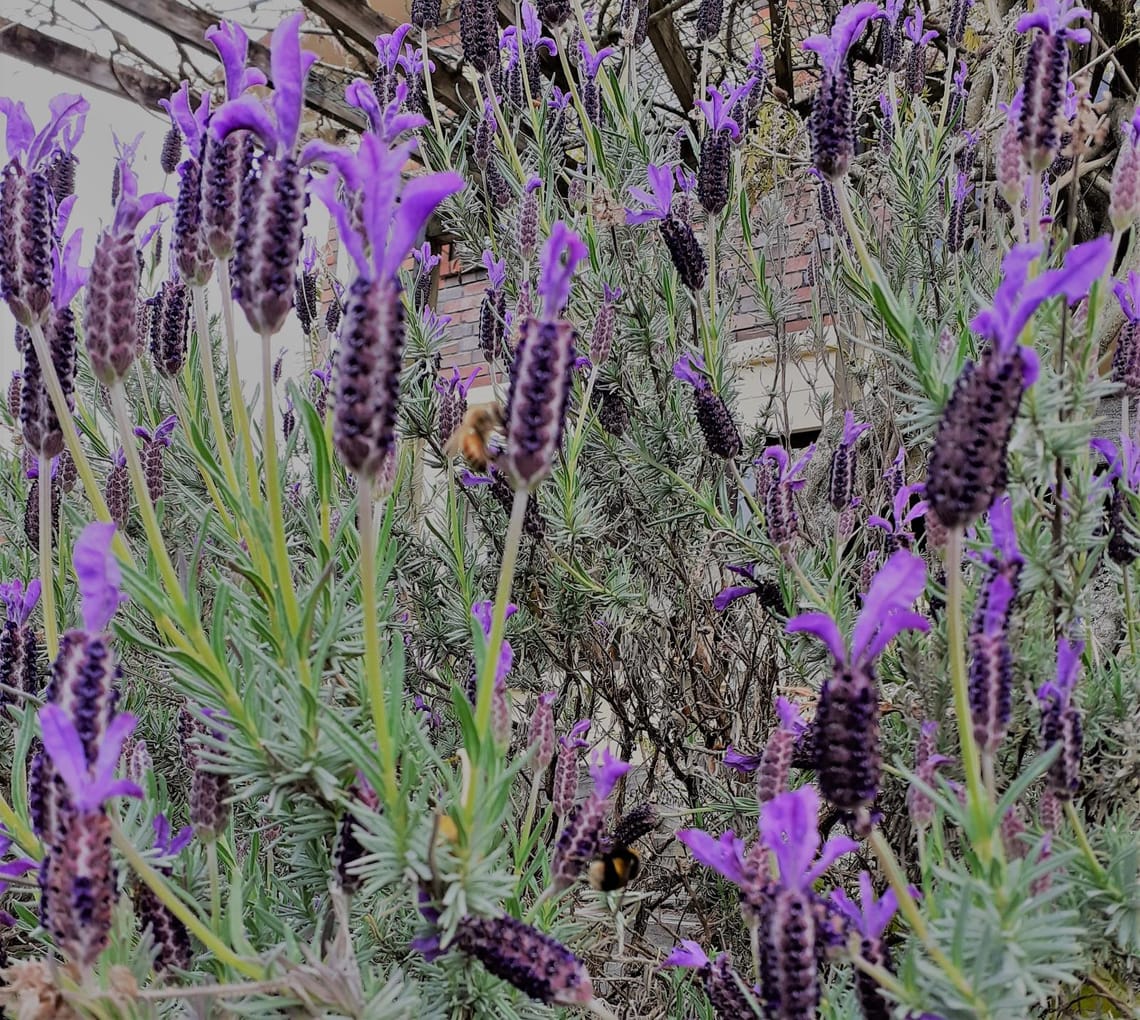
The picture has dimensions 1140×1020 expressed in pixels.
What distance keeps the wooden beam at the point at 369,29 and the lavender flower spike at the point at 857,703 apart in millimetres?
2318

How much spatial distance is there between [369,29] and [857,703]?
268cm

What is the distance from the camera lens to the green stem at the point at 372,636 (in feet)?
1.93

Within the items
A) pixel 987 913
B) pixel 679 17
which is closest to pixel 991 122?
pixel 679 17

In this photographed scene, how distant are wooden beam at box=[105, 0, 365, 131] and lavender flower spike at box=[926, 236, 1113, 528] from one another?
2414 mm

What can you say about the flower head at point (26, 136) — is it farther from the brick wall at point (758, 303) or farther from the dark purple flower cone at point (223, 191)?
the brick wall at point (758, 303)

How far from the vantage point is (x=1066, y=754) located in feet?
2.36

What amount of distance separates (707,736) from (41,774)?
147 centimetres

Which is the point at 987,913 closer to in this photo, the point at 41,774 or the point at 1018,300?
the point at 1018,300

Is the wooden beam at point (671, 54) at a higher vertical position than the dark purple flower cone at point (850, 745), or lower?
higher

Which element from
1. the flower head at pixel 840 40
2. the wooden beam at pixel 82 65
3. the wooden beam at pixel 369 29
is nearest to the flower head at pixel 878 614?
the flower head at pixel 840 40

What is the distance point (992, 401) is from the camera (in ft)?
1.87

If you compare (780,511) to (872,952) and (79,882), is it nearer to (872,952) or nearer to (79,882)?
(872,952)

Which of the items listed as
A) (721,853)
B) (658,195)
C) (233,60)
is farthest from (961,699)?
(658,195)

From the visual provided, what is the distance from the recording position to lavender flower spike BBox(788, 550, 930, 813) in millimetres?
606
